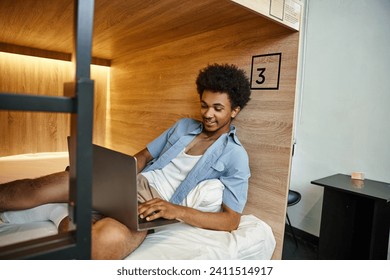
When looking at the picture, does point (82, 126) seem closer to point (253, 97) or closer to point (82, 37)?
point (82, 37)

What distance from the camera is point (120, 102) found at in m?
2.27

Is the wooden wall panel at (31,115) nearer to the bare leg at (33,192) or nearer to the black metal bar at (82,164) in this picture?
the bare leg at (33,192)

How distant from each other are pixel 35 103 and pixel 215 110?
0.85 metres

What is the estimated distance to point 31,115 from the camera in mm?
2049

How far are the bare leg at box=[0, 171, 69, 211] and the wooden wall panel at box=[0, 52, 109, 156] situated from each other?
1211 millimetres

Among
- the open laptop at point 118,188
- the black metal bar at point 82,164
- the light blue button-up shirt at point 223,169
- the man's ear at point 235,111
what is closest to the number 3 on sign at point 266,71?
the man's ear at point 235,111

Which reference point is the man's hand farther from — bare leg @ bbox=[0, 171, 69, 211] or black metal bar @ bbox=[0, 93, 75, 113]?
black metal bar @ bbox=[0, 93, 75, 113]

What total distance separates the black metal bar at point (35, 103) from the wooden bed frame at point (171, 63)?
66cm

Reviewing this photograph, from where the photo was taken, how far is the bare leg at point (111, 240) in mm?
716

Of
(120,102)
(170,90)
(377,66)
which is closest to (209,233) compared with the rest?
(170,90)

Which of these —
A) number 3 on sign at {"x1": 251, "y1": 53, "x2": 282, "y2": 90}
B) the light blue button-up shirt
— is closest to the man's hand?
the light blue button-up shirt

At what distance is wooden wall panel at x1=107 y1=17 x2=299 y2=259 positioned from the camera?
1.17 m

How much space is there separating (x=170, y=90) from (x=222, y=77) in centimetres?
59
